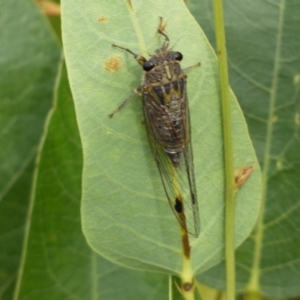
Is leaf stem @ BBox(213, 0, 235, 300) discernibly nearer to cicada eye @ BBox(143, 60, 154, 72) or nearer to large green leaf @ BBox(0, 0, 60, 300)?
cicada eye @ BBox(143, 60, 154, 72)

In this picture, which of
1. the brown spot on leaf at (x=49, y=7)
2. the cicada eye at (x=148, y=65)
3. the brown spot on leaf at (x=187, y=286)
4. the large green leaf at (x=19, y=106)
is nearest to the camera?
the brown spot on leaf at (x=187, y=286)

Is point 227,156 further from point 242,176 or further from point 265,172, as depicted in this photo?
point 265,172

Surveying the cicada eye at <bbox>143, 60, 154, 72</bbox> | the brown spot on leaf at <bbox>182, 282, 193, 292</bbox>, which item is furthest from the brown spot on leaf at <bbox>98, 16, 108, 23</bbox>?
the brown spot on leaf at <bbox>182, 282, 193, 292</bbox>

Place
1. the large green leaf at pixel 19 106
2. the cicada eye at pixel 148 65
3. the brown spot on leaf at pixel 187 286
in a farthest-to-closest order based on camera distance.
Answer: the large green leaf at pixel 19 106 → the cicada eye at pixel 148 65 → the brown spot on leaf at pixel 187 286

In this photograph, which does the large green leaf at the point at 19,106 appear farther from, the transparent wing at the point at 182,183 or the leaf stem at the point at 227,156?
the leaf stem at the point at 227,156

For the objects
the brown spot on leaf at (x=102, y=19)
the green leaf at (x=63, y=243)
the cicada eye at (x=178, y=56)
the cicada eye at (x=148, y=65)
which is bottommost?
the green leaf at (x=63, y=243)

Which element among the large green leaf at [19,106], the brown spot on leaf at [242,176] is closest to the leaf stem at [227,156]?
the brown spot on leaf at [242,176]

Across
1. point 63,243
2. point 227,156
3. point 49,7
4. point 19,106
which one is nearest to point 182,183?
point 227,156
